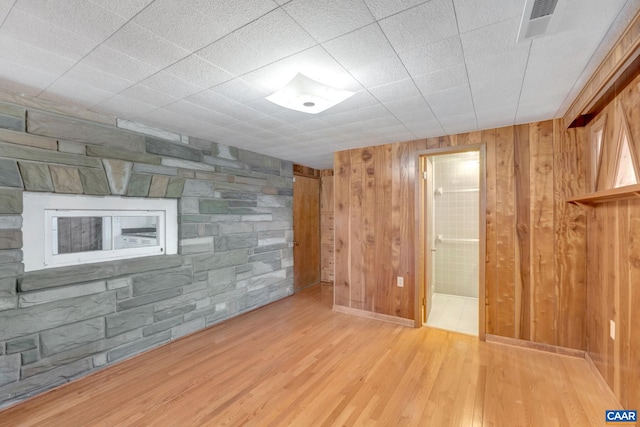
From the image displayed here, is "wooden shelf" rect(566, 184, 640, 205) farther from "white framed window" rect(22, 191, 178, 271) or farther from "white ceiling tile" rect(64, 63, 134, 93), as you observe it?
"white framed window" rect(22, 191, 178, 271)

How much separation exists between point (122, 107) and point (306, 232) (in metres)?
3.33

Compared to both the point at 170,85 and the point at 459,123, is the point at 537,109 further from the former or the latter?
the point at 170,85

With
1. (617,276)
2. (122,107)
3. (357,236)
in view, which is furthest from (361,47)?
(357,236)

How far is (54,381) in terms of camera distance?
213cm

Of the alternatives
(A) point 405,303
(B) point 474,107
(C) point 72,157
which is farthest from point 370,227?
(C) point 72,157

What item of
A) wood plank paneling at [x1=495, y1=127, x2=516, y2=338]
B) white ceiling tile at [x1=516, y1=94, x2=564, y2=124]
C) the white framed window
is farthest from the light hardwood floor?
white ceiling tile at [x1=516, y1=94, x2=564, y2=124]

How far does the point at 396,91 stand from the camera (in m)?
2.02

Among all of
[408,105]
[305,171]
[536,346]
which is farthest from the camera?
[305,171]

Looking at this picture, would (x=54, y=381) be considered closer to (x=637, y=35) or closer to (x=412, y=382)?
(x=412, y=382)

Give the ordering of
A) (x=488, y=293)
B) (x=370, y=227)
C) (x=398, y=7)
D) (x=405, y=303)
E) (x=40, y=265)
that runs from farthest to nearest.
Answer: (x=370, y=227), (x=405, y=303), (x=488, y=293), (x=40, y=265), (x=398, y=7)

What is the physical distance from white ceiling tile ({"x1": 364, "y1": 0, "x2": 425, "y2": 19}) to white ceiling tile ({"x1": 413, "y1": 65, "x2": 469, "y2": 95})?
0.66 meters

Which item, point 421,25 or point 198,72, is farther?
point 198,72

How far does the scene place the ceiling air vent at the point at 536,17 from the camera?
116 cm

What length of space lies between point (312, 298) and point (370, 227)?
163 cm
